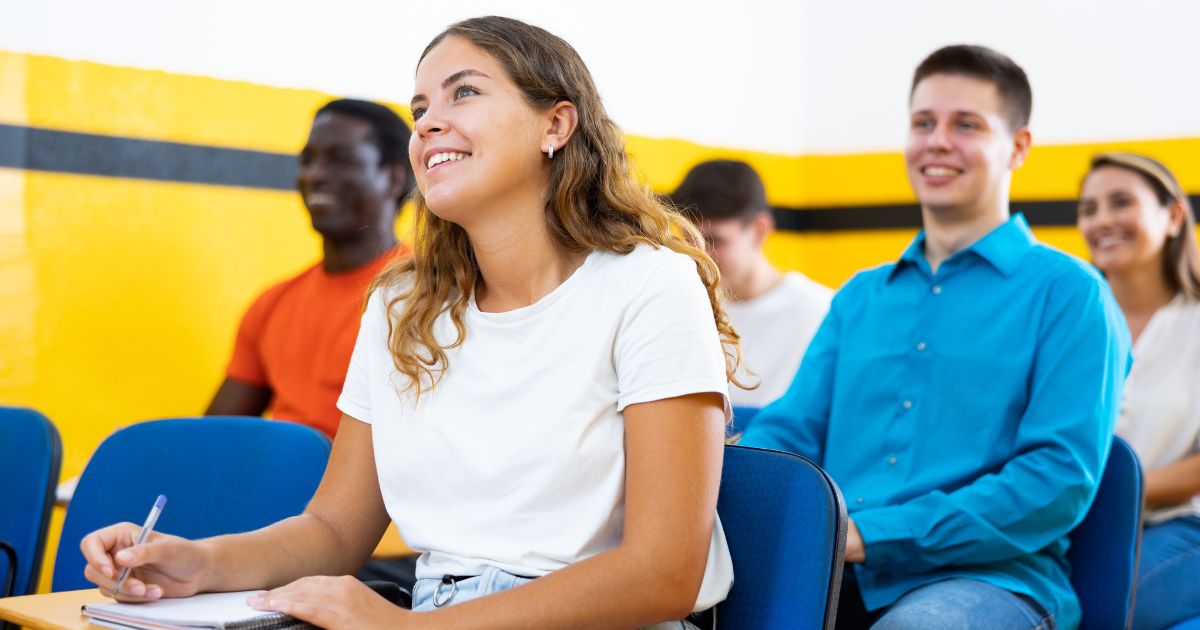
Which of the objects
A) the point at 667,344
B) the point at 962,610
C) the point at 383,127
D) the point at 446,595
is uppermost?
the point at 383,127

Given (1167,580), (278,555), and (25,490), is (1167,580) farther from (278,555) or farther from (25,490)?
(25,490)

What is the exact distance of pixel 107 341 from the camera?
134 inches

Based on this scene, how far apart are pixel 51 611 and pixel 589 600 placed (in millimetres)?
577

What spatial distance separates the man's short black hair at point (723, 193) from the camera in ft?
12.0

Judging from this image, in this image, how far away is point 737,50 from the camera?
17.3 ft

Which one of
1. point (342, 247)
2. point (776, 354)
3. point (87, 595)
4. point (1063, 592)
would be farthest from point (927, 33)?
point (87, 595)

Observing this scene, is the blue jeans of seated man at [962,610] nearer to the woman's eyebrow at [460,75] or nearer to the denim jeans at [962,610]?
the denim jeans at [962,610]

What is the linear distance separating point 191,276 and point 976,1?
3.17 meters

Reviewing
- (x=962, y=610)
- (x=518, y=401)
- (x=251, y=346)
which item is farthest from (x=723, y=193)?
(x=518, y=401)

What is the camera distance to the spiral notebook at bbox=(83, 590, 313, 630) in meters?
1.30

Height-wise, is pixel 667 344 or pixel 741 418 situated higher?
pixel 667 344

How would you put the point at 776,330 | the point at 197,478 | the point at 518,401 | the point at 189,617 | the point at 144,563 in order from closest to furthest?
the point at 189,617 → the point at 144,563 → the point at 518,401 → the point at 197,478 → the point at 776,330

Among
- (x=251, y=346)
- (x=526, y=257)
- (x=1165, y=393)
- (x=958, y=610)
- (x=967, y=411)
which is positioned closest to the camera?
(x=526, y=257)

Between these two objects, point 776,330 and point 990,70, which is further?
point 776,330
